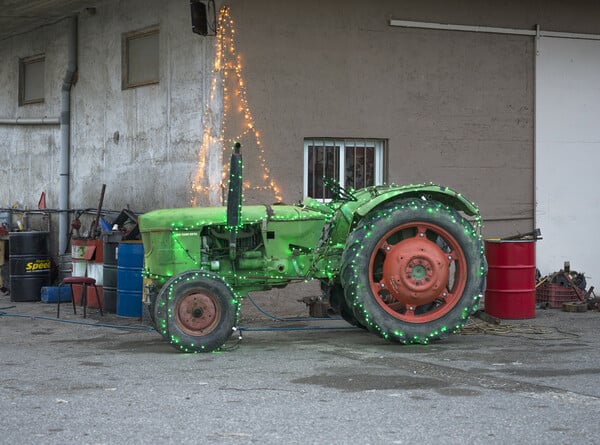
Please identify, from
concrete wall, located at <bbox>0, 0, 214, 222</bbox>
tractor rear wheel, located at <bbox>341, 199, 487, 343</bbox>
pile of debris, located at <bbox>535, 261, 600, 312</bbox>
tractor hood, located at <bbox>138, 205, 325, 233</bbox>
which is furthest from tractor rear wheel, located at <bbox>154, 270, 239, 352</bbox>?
pile of debris, located at <bbox>535, 261, 600, 312</bbox>

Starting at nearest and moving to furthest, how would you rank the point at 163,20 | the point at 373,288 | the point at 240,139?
the point at 373,288, the point at 240,139, the point at 163,20

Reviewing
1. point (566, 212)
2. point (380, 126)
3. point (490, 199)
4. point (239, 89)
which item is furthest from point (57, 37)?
point (566, 212)

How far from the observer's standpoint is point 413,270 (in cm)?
990

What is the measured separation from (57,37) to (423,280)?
29.9 feet

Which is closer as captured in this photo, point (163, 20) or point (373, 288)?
point (373, 288)

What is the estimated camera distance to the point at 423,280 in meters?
9.91

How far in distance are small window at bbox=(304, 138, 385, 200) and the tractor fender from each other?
320 centimetres

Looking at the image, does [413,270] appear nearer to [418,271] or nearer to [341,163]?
[418,271]

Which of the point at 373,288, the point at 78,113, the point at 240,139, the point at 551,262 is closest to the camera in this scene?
the point at 373,288

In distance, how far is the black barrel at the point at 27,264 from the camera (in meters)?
15.5

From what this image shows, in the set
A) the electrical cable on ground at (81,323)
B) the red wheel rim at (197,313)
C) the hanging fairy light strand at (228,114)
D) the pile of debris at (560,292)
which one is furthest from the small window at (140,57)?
the pile of debris at (560,292)

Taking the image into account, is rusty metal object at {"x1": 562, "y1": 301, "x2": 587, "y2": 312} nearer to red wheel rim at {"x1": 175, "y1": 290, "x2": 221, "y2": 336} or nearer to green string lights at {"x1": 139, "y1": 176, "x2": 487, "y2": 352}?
green string lights at {"x1": 139, "y1": 176, "x2": 487, "y2": 352}

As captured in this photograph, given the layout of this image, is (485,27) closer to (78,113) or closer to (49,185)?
(78,113)

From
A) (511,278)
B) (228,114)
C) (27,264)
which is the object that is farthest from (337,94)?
(27,264)
